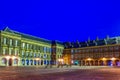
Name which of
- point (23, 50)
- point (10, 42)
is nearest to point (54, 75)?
point (10, 42)

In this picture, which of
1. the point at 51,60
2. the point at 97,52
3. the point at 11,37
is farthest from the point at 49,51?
the point at 11,37

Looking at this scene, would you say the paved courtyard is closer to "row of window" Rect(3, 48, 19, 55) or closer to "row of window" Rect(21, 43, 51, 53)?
"row of window" Rect(3, 48, 19, 55)

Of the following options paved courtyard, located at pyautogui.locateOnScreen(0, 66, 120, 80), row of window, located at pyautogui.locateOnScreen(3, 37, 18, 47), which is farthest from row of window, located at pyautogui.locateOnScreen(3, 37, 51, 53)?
paved courtyard, located at pyautogui.locateOnScreen(0, 66, 120, 80)

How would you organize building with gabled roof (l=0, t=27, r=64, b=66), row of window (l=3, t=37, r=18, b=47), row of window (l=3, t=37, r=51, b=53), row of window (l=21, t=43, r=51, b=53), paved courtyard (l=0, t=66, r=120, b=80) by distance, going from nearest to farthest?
paved courtyard (l=0, t=66, r=120, b=80) < building with gabled roof (l=0, t=27, r=64, b=66) < row of window (l=3, t=37, r=18, b=47) < row of window (l=3, t=37, r=51, b=53) < row of window (l=21, t=43, r=51, b=53)

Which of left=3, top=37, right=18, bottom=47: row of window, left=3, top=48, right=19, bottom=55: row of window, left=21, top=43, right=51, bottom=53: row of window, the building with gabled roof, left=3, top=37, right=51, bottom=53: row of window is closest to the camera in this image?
left=3, top=48, right=19, bottom=55: row of window

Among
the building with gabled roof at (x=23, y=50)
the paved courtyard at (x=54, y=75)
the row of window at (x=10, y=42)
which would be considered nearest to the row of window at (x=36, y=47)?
the building with gabled roof at (x=23, y=50)

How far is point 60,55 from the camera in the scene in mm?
121812

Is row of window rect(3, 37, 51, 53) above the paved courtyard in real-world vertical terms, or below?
above

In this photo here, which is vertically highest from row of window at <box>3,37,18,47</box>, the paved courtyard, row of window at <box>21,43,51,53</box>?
row of window at <box>3,37,18,47</box>

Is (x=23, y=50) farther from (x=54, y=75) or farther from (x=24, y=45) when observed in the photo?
(x=54, y=75)

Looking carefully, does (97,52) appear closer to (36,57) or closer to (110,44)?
(110,44)

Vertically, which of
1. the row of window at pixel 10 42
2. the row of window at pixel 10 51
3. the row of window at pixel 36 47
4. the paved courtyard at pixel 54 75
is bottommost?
the paved courtyard at pixel 54 75

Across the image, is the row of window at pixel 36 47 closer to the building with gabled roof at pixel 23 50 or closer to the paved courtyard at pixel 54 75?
the building with gabled roof at pixel 23 50

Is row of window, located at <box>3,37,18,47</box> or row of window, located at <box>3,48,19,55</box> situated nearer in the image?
row of window, located at <box>3,48,19,55</box>
